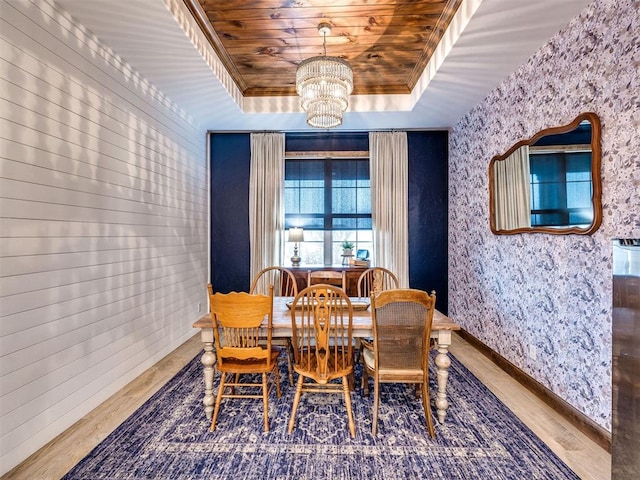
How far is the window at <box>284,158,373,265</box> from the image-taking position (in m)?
4.86

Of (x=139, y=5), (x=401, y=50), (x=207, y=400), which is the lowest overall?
(x=207, y=400)

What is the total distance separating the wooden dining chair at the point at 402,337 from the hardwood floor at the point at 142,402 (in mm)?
801

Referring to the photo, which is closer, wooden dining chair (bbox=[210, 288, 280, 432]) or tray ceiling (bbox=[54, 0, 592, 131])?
wooden dining chair (bbox=[210, 288, 280, 432])

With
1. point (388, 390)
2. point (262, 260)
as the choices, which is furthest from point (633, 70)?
point (262, 260)

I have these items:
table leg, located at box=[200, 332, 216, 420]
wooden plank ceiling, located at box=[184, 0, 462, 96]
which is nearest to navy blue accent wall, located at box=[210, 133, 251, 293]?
wooden plank ceiling, located at box=[184, 0, 462, 96]

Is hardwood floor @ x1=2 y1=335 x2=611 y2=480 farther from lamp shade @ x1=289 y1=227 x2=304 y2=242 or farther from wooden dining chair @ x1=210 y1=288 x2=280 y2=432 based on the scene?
lamp shade @ x1=289 y1=227 x2=304 y2=242

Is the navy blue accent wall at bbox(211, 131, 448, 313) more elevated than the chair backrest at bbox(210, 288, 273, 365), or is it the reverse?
the navy blue accent wall at bbox(211, 131, 448, 313)

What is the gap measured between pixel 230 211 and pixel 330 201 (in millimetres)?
1518

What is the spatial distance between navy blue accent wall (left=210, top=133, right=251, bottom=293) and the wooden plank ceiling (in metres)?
1.26

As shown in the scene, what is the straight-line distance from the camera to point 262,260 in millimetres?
4719

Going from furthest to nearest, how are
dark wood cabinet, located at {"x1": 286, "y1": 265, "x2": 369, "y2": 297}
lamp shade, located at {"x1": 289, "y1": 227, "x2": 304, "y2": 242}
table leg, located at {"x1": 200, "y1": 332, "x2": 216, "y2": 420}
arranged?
lamp shade, located at {"x1": 289, "y1": 227, "x2": 304, "y2": 242} < dark wood cabinet, located at {"x1": 286, "y1": 265, "x2": 369, "y2": 297} < table leg, located at {"x1": 200, "y1": 332, "x2": 216, "y2": 420}

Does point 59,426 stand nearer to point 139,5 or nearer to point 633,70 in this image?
point 139,5

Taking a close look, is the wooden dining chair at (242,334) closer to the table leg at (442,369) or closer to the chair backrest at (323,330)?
the chair backrest at (323,330)

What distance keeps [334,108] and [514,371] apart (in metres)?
2.87
